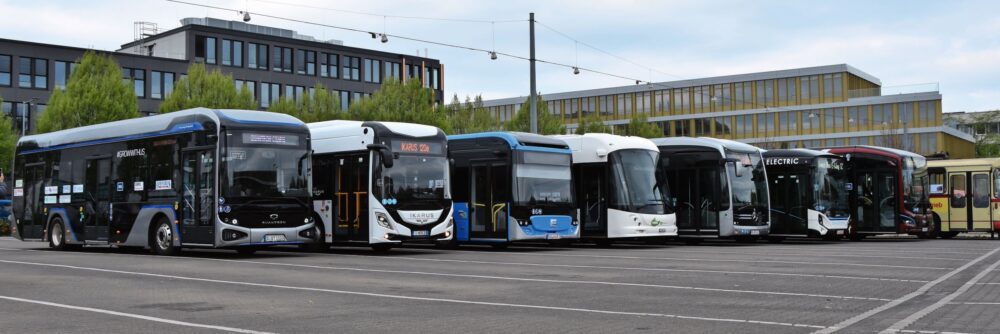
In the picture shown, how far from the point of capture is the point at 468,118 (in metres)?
64.1

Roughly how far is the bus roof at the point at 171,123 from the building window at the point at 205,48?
159 ft

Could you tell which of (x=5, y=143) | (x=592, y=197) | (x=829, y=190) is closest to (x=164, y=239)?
(x=592, y=197)

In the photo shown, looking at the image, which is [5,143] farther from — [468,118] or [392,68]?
[392,68]

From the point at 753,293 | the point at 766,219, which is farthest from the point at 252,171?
the point at 766,219

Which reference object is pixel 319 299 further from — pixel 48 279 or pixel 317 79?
pixel 317 79

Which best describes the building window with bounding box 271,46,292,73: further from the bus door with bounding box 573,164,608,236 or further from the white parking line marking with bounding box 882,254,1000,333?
the white parking line marking with bounding box 882,254,1000,333

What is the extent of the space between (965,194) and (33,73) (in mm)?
55565

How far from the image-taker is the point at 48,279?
49.5 ft

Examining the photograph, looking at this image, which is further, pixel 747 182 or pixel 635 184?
pixel 747 182

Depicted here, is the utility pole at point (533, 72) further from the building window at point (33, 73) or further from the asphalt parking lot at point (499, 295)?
the building window at point (33, 73)

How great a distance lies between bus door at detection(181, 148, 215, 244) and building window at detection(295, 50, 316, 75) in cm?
5927

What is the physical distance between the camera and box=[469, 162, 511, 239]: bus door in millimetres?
24562

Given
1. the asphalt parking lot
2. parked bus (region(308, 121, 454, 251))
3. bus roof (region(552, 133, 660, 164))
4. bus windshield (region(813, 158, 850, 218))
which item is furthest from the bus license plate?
bus windshield (region(813, 158, 850, 218))

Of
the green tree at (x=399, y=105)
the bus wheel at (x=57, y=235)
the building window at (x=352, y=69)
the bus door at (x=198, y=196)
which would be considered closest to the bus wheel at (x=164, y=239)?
the bus door at (x=198, y=196)
